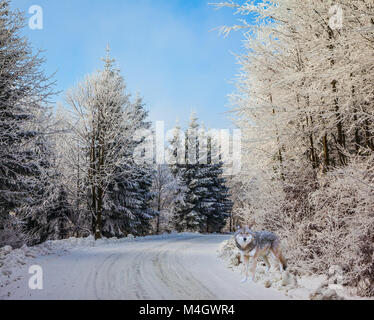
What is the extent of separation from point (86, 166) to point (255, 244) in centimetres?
1325

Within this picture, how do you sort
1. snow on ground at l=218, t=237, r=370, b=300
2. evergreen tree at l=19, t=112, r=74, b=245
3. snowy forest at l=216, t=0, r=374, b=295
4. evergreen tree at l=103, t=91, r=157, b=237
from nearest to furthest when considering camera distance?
1. snow on ground at l=218, t=237, r=370, b=300
2. snowy forest at l=216, t=0, r=374, b=295
3. evergreen tree at l=19, t=112, r=74, b=245
4. evergreen tree at l=103, t=91, r=157, b=237

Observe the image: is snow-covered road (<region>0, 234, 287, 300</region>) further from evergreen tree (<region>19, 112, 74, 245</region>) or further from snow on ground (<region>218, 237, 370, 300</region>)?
evergreen tree (<region>19, 112, 74, 245</region>)

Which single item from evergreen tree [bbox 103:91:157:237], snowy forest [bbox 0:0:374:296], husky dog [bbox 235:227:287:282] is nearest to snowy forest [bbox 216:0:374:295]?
snowy forest [bbox 0:0:374:296]

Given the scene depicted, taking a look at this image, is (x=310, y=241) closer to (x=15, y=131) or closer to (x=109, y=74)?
(x=15, y=131)

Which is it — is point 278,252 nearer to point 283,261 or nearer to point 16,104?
point 283,261

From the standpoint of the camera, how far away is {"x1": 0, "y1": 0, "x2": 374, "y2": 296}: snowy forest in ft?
18.5

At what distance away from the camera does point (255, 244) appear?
4.81 meters

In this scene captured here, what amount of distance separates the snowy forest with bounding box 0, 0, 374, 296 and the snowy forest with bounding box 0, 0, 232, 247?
8 cm

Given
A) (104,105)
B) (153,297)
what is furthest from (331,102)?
(104,105)

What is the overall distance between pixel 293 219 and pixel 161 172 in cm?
2119

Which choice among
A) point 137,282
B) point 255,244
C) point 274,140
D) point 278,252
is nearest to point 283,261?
point 278,252

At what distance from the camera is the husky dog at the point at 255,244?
4.66 metres

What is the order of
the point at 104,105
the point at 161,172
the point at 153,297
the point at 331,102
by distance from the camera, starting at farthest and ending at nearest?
the point at 161,172, the point at 104,105, the point at 331,102, the point at 153,297

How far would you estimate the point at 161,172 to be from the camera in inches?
1082
